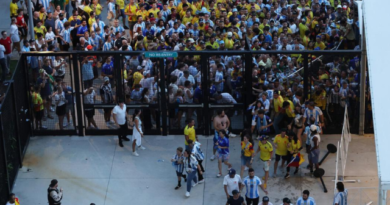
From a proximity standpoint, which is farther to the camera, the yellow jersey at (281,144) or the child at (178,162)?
the yellow jersey at (281,144)

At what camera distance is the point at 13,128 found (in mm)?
19125

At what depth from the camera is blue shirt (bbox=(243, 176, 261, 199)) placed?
662 inches

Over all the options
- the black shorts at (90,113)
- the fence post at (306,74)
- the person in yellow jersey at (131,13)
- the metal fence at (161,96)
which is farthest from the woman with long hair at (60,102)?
the person in yellow jersey at (131,13)

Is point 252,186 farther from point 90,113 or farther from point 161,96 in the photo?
point 90,113

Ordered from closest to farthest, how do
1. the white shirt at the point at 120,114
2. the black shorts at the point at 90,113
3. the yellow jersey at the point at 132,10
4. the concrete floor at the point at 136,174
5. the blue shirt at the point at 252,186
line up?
1. the blue shirt at the point at 252,186
2. the concrete floor at the point at 136,174
3. the white shirt at the point at 120,114
4. the black shorts at the point at 90,113
5. the yellow jersey at the point at 132,10

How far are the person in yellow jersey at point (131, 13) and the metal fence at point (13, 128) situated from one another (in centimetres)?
791

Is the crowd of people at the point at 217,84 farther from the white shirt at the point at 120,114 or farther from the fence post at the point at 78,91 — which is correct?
the fence post at the point at 78,91

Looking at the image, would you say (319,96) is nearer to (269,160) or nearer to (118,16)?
(269,160)

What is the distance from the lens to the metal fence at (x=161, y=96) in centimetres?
2044

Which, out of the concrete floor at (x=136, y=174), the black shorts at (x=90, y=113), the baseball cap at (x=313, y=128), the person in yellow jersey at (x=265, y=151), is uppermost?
the black shorts at (x=90, y=113)

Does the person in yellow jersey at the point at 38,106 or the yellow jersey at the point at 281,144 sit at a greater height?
the person in yellow jersey at the point at 38,106

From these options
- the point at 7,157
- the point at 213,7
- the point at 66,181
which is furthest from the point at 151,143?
the point at 213,7

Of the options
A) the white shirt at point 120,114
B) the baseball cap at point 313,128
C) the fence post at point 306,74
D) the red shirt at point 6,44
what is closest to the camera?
the baseball cap at point 313,128

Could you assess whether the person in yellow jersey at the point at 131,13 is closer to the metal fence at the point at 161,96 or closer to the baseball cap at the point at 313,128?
the metal fence at the point at 161,96
